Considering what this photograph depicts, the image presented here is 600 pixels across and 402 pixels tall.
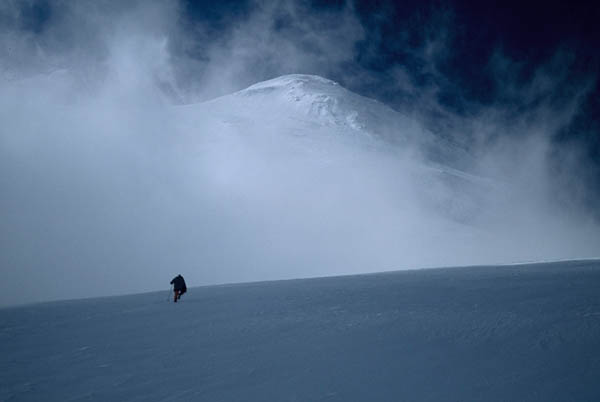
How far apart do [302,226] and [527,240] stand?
101 feet

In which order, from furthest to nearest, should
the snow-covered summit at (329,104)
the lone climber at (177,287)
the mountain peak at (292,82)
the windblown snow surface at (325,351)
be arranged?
the mountain peak at (292,82) < the snow-covered summit at (329,104) < the lone climber at (177,287) < the windblown snow surface at (325,351)

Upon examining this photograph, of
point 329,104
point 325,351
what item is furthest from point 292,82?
point 325,351

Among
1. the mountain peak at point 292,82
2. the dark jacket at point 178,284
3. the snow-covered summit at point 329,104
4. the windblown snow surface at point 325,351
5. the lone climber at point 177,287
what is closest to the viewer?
the windblown snow surface at point 325,351

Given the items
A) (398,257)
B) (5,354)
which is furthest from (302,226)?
(5,354)

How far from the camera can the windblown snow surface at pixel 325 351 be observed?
226 inches

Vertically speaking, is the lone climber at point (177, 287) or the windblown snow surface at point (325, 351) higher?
the lone climber at point (177, 287)

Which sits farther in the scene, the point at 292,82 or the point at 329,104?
the point at 292,82

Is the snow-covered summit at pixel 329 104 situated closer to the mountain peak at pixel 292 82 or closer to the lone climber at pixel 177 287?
the mountain peak at pixel 292 82

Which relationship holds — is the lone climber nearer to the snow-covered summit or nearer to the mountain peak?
the snow-covered summit

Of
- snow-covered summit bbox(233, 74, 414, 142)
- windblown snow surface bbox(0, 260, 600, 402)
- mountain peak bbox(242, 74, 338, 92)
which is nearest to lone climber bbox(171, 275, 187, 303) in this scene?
windblown snow surface bbox(0, 260, 600, 402)

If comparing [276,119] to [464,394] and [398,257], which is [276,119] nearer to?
[398,257]

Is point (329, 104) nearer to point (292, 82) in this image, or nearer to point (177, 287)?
point (292, 82)

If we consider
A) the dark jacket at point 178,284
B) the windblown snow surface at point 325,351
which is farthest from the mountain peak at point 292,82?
the windblown snow surface at point 325,351

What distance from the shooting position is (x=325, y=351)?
25.2ft
